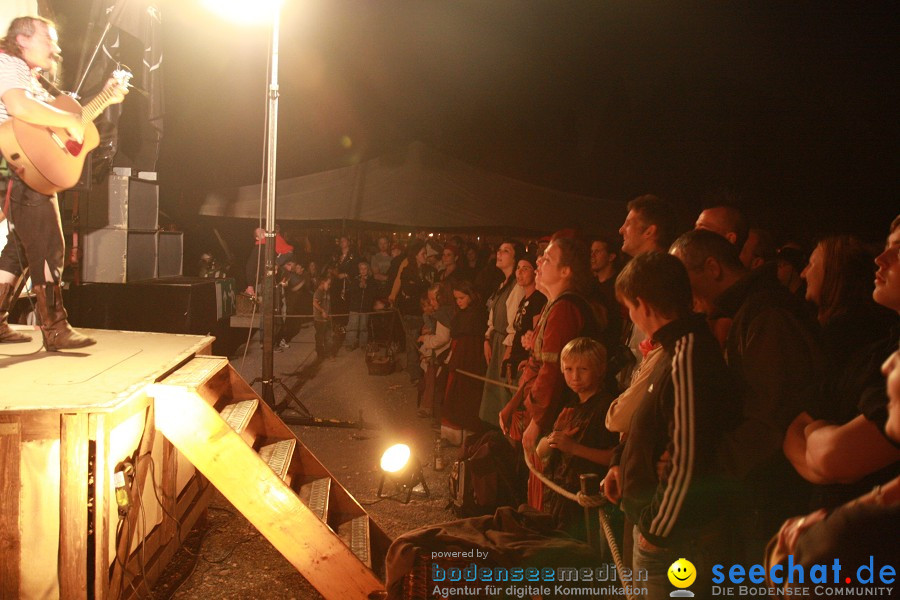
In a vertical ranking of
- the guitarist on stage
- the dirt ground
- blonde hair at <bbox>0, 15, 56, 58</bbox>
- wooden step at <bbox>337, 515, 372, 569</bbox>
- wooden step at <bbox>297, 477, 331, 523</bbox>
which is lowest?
the dirt ground

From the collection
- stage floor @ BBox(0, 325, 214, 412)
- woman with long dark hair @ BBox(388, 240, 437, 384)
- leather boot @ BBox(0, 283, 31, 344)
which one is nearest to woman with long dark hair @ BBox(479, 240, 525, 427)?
stage floor @ BBox(0, 325, 214, 412)

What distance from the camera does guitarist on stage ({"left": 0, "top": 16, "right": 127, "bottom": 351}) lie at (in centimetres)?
350

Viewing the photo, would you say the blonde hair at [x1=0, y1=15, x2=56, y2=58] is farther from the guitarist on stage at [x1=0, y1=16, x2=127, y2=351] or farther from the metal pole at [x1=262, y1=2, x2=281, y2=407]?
the metal pole at [x1=262, y1=2, x2=281, y2=407]

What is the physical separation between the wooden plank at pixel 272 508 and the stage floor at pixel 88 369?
1.39 feet

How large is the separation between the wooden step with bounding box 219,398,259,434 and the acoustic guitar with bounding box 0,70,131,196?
1.82m

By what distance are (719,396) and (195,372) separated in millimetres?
3063

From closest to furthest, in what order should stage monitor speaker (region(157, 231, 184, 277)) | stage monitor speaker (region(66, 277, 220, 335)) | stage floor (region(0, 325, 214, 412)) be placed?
stage floor (region(0, 325, 214, 412))
stage monitor speaker (region(66, 277, 220, 335))
stage monitor speaker (region(157, 231, 184, 277))

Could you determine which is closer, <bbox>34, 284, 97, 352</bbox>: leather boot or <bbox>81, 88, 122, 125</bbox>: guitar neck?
<bbox>34, 284, 97, 352</bbox>: leather boot

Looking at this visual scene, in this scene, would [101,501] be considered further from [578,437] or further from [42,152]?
[578,437]

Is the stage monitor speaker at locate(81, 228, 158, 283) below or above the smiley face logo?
above

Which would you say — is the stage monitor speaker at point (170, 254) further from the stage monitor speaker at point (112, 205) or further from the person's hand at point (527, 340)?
the person's hand at point (527, 340)

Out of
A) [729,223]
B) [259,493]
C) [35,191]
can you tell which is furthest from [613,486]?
[35,191]

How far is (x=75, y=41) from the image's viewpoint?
23.6 ft

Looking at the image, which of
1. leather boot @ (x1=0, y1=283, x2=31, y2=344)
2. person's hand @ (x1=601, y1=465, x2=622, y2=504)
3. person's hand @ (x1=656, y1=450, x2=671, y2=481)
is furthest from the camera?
leather boot @ (x1=0, y1=283, x2=31, y2=344)
